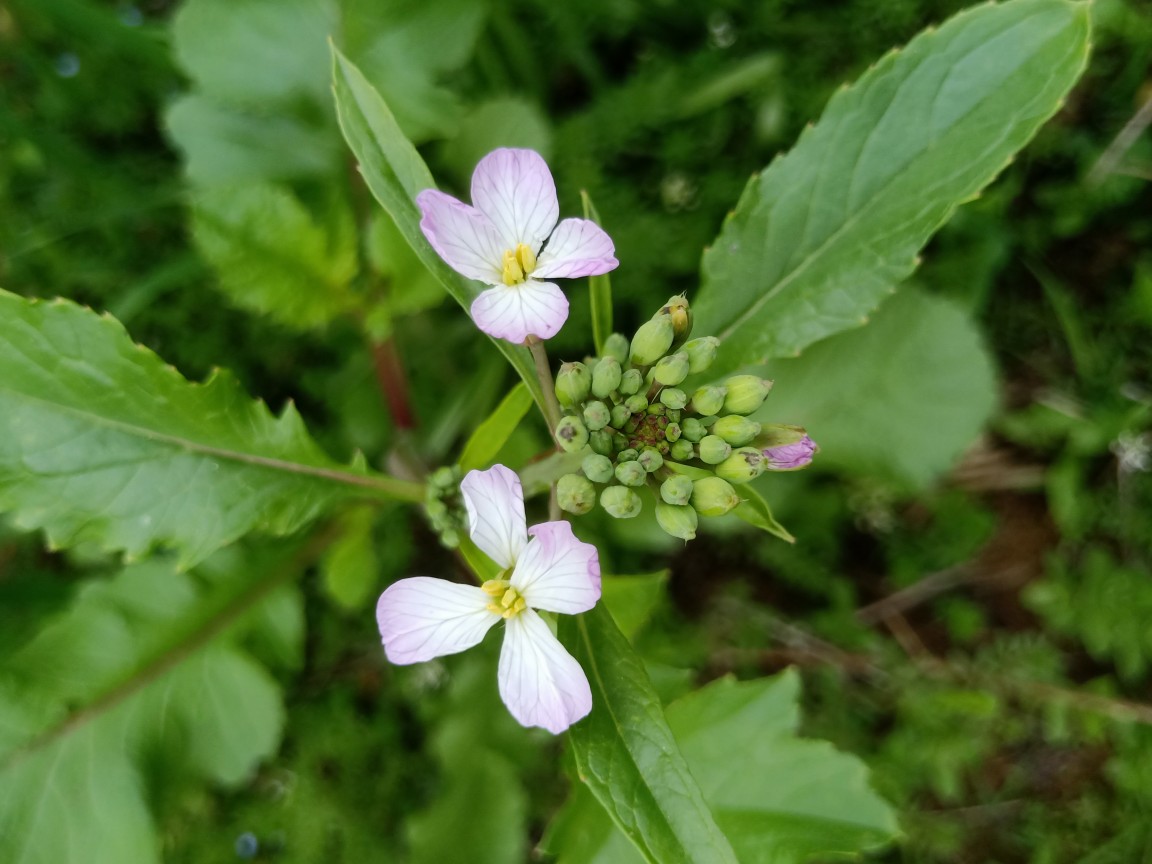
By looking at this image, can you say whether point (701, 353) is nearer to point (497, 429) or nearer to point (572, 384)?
point (572, 384)

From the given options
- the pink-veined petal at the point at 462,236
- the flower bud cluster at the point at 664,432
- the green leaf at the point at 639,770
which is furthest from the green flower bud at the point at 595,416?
the green leaf at the point at 639,770

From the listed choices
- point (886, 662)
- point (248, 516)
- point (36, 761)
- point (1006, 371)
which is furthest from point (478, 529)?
point (1006, 371)

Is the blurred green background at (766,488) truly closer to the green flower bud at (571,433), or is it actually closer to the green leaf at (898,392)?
the green leaf at (898,392)

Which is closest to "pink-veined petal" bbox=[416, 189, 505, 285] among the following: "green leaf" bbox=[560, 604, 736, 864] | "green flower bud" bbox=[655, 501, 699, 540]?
"green flower bud" bbox=[655, 501, 699, 540]

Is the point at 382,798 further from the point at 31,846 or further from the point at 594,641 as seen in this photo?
the point at 594,641

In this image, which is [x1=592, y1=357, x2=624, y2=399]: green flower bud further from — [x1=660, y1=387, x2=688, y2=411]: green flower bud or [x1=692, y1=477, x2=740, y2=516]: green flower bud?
[x1=692, y1=477, x2=740, y2=516]: green flower bud

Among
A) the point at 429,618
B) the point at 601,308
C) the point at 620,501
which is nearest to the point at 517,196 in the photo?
the point at 601,308
